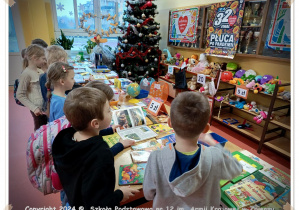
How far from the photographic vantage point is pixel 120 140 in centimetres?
123

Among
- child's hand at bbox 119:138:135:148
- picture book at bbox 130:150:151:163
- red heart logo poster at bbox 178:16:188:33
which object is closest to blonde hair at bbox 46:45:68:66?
child's hand at bbox 119:138:135:148

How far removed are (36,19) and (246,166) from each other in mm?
5441

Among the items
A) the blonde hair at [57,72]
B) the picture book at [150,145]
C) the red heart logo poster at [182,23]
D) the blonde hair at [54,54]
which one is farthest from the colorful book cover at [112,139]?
the red heart logo poster at [182,23]

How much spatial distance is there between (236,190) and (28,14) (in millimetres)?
5548

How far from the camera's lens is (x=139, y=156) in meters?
1.12

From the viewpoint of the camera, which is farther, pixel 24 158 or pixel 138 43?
→ pixel 138 43

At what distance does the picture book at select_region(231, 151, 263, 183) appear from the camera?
105cm

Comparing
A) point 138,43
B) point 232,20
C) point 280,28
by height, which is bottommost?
point 138,43

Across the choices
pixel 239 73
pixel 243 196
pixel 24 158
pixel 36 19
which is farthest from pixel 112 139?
pixel 36 19

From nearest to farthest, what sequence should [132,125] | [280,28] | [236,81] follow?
[132,125], [280,28], [236,81]

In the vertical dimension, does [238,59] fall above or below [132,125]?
above

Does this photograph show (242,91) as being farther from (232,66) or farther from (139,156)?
(139,156)

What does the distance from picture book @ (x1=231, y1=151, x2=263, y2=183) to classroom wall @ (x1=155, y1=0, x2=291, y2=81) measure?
974 millimetres
